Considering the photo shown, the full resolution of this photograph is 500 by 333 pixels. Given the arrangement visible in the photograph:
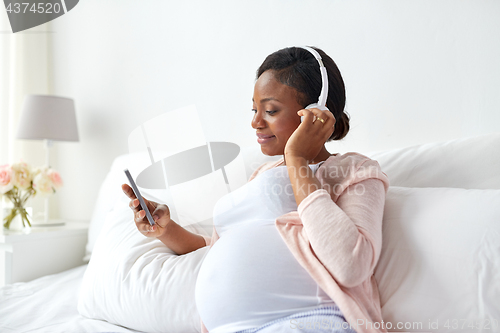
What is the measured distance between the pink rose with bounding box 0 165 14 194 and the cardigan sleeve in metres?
1.50

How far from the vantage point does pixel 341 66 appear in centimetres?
128

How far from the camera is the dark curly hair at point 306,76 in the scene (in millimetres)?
873

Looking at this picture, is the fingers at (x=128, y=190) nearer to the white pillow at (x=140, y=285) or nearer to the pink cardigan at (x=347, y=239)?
the white pillow at (x=140, y=285)

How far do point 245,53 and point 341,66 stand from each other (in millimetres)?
405

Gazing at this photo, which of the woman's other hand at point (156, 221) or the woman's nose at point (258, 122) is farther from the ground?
the woman's nose at point (258, 122)

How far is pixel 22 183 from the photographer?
5.72 ft

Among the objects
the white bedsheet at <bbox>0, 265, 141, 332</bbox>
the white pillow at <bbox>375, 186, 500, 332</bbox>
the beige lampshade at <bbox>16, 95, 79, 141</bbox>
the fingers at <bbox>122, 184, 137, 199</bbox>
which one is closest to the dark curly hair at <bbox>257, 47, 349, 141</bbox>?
the white pillow at <bbox>375, 186, 500, 332</bbox>

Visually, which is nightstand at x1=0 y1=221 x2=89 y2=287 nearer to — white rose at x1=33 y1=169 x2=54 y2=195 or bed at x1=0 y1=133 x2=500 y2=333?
white rose at x1=33 y1=169 x2=54 y2=195

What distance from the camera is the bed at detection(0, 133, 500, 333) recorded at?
2.18ft

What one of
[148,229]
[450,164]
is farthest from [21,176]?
[450,164]

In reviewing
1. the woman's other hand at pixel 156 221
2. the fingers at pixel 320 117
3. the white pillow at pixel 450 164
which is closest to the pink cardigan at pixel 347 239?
the fingers at pixel 320 117

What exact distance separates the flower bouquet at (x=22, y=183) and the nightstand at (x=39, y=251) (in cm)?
10

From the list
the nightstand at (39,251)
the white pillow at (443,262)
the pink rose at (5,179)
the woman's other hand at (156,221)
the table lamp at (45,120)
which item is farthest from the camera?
the table lamp at (45,120)

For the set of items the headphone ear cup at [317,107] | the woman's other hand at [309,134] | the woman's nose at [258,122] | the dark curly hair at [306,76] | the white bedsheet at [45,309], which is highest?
the dark curly hair at [306,76]
